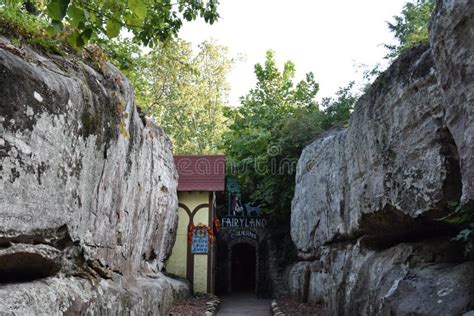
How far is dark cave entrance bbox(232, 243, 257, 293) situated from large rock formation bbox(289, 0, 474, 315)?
15148 mm

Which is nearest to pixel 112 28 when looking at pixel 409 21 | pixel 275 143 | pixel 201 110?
pixel 275 143

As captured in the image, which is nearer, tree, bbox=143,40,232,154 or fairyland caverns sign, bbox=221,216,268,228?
fairyland caverns sign, bbox=221,216,268,228

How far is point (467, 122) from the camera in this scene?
3.08 metres

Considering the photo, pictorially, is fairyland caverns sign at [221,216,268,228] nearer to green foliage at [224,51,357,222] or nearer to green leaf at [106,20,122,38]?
green foliage at [224,51,357,222]

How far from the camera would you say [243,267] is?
887 inches

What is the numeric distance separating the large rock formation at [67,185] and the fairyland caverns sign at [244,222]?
12147mm

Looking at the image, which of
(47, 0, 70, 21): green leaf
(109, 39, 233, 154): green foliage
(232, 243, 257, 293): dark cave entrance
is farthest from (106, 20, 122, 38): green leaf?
(109, 39, 233, 154): green foliage

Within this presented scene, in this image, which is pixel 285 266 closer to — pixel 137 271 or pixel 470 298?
pixel 137 271

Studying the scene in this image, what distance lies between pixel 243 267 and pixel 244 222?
4.82m

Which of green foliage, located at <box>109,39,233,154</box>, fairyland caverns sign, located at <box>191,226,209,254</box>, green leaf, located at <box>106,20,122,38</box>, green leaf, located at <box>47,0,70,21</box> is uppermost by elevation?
green foliage, located at <box>109,39,233,154</box>

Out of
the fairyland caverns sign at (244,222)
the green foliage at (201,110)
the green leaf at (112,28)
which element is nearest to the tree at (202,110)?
the green foliage at (201,110)

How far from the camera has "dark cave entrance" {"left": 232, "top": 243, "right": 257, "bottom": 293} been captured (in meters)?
22.0

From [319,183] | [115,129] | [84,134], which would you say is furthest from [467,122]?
[319,183]

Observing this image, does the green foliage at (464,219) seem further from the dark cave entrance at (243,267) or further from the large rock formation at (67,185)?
the dark cave entrance at (243,267)
